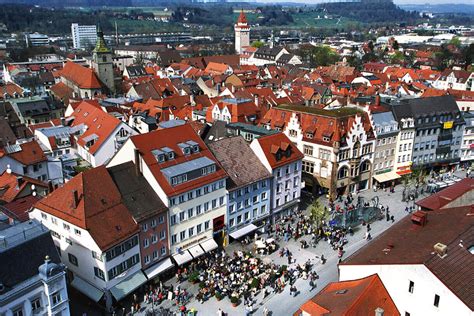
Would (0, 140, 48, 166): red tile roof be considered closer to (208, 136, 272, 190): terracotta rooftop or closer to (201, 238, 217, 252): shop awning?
(208, 136, 272, 190): terracotta rooftop

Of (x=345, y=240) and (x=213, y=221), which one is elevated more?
(x=213, y=221)

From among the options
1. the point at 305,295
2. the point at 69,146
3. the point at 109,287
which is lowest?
the point at 305,295

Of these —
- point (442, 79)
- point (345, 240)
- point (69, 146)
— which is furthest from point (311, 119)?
point (442, 79)

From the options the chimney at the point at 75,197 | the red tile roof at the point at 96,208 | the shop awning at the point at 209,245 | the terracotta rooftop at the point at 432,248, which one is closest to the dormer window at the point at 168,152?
the red tile roof at the point at 96,208

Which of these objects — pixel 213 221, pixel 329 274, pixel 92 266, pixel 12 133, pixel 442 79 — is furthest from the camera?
pixel 442 79

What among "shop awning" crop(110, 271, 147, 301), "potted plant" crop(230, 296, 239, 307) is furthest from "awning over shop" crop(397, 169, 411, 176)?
"shop awning" crop(110, 271, 147, 301)

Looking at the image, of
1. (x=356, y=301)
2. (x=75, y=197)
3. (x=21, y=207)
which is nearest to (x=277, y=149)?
(x=75, y=197)

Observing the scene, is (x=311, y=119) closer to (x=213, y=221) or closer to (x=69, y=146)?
(x=213, y=221)

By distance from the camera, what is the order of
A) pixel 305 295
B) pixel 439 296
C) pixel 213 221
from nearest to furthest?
pixel 439 296
pixel 305 295
pixel 213 221
